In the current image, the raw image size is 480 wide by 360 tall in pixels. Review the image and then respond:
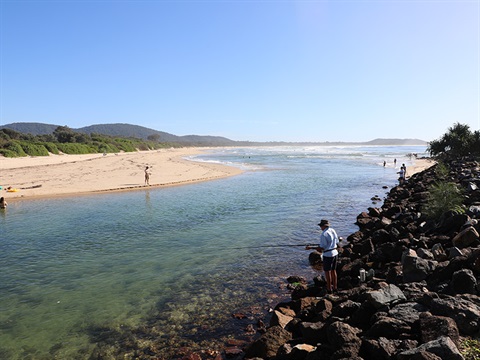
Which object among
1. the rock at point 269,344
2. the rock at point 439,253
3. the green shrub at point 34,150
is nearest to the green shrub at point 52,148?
the green shrub at point 34,150

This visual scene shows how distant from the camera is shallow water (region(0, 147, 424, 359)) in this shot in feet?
28.2

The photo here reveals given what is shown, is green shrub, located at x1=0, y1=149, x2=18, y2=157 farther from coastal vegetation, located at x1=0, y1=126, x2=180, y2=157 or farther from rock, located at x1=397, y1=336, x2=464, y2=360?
rock, located at x1=397, y1=336, x2=464, y2=360

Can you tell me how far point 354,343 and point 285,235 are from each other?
435 inches

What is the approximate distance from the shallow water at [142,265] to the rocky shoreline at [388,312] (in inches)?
62.1

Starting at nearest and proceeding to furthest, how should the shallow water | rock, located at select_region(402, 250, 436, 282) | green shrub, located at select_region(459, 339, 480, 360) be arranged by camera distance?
1. green shrub, located at select_region(459, 339, 480, 360)
2. rock, located at select_region(402, 250, 436, 282)
3. the shallow water

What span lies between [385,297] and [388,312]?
0.61 meters

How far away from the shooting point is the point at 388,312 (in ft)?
20.7

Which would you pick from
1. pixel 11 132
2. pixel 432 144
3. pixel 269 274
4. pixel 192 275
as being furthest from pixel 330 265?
pixel 11 132

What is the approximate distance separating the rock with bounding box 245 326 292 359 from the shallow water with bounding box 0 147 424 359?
4.68ft

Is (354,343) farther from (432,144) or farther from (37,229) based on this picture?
(432,144)

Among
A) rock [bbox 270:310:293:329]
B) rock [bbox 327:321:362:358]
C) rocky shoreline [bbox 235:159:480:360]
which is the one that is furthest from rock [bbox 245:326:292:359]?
rock [bbox 327:321:362:358]

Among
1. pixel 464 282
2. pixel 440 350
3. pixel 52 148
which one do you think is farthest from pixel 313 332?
pixel 52 148

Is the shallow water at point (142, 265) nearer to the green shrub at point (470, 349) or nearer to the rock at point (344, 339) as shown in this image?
the rock at point (344, 339)

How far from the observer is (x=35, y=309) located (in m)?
9.62
